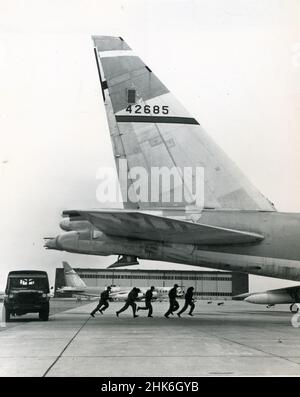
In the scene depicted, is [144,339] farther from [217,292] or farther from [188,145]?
[217,292]

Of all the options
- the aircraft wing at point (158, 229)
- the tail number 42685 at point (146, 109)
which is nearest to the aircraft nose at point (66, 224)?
the aircraft wing at point (158, 229)

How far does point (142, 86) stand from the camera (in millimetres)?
16172

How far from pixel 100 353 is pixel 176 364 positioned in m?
1.82

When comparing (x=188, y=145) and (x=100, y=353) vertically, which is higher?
(x=188, y=145)

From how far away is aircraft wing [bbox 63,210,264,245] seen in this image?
13.3 metres

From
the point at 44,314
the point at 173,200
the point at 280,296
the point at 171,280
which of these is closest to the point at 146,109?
the point at 173,200

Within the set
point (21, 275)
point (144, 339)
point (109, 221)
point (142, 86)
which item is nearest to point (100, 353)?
point (144, 339)

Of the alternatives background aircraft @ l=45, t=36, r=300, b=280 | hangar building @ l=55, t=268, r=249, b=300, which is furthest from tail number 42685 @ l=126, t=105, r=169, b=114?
hangar building @ l=55, t=268, r=249, b=300

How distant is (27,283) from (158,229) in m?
7.83

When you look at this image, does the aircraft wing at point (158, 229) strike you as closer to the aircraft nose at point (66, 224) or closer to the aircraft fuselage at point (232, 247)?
the aircraft fuselage at point (232, 247)

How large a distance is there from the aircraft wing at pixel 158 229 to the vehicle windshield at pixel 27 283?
6.16 metres

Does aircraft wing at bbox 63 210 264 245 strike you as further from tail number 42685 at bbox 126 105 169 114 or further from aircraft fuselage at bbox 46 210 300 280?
tail number 42685 at bbox 126 105 169 114

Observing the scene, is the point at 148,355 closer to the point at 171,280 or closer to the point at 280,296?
the point at 280,296

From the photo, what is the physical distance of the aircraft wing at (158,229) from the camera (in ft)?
43.6
